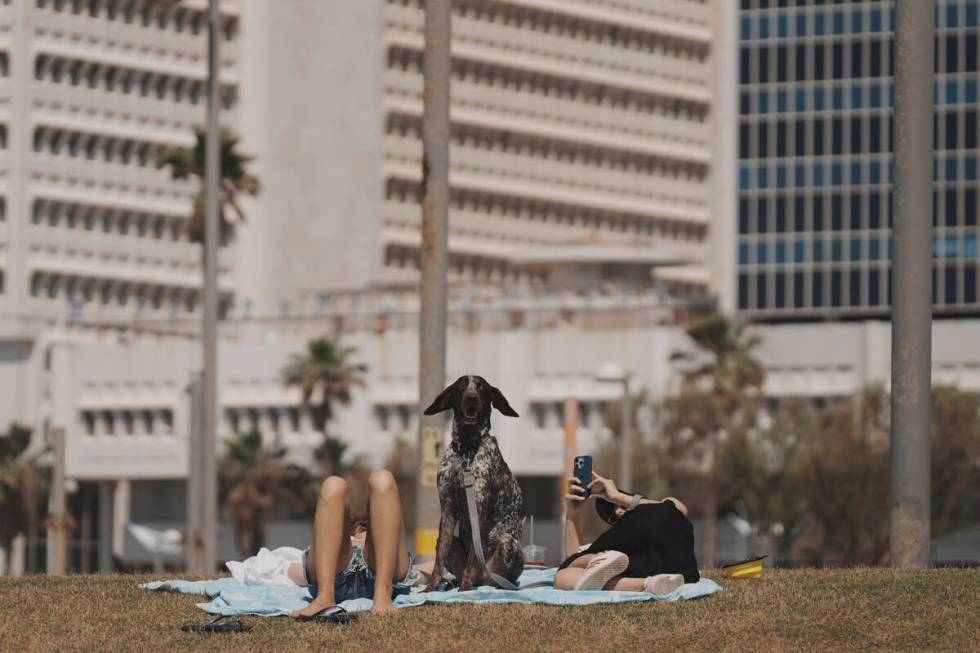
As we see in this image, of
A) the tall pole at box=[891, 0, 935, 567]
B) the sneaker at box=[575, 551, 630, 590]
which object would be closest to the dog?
the sneaker at box=[575, 551, 630, 590]

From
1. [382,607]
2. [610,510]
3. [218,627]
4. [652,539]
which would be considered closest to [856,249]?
[610,510]

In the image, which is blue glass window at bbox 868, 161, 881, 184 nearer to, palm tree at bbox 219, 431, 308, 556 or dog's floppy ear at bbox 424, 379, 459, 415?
palm tree at bbox 219, 431, 308, 556

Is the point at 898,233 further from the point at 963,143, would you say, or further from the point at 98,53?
the point at 98,53

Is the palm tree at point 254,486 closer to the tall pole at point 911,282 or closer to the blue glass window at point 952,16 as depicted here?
the blue glass window at point 952,16

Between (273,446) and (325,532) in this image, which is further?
(273,446)

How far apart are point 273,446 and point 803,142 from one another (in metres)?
33.0

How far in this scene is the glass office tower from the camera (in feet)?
383

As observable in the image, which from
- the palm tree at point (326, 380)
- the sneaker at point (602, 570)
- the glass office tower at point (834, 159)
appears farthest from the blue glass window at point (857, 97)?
the sneaker at point (602, 570)

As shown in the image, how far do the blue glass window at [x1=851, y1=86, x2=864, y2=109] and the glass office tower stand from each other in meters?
0.05

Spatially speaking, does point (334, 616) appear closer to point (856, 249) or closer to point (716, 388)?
point (716, 388)

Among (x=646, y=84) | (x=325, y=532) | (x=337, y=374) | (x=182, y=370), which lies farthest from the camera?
(x=646, y=84)

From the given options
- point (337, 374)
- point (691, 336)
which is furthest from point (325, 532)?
point (337, 374)

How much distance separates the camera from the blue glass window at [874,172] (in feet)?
A: 394

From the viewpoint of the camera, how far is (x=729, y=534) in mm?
97438
